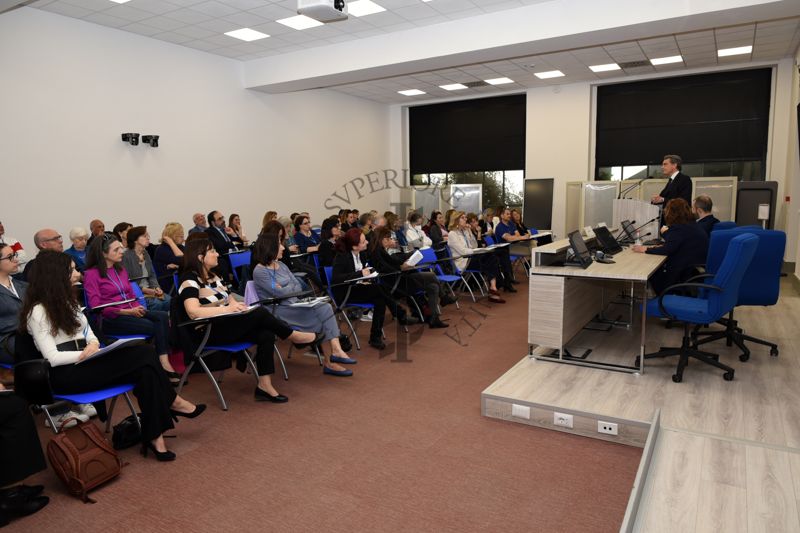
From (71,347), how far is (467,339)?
12.1 ft

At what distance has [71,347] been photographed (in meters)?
3.07

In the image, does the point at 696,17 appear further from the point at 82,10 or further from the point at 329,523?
the point at 82,10

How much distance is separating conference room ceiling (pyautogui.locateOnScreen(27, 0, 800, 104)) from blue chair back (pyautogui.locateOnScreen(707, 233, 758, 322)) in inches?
150

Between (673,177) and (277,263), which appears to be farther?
(673,177)

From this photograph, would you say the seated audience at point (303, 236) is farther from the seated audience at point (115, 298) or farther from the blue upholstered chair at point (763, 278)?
the blue upholstered chair at point (763, 278)

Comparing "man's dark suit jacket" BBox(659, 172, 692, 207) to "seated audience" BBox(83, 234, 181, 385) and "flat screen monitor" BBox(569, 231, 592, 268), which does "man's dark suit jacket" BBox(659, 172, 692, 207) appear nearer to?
"flat screen monitor" BBox(569, 231, 592, 268)

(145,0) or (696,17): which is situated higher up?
(145,0)

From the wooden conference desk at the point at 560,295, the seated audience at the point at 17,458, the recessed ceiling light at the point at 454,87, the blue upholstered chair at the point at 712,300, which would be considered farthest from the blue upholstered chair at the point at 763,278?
the recessed ceiling light at the point at 454,87

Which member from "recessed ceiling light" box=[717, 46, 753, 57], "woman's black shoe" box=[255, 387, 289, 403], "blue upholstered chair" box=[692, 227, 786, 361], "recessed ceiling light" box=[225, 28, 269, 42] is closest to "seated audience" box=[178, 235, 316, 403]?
"woman's black shoe" box=[255, 387, 289, 403]

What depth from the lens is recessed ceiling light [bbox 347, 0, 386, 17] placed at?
6.92 m

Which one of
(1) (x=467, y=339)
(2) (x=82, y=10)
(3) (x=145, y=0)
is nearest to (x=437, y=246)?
(1) (x=467, y=339)

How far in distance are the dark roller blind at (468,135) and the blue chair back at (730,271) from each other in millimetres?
9073

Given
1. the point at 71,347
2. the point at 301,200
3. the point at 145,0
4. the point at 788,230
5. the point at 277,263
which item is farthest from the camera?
the point at 301,200

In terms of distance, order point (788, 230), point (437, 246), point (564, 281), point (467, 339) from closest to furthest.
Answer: point (564, 281) < point (467, 339) < point (437, 246) < point (788, 230)
